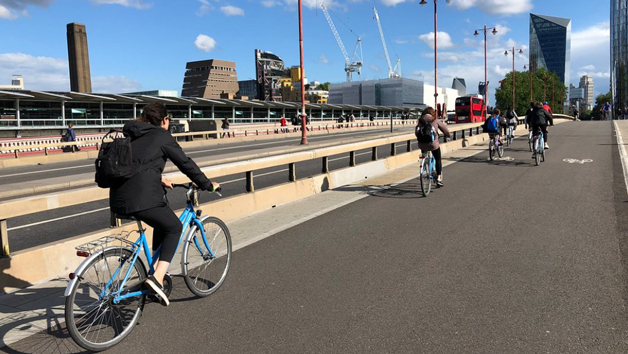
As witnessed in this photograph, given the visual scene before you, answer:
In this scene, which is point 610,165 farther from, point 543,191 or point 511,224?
point 511,224

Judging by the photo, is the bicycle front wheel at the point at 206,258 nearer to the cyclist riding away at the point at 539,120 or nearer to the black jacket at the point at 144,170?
the black jacket at the point at 144,170

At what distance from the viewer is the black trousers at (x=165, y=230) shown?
386 centimetres

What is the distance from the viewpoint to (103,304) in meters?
3.60

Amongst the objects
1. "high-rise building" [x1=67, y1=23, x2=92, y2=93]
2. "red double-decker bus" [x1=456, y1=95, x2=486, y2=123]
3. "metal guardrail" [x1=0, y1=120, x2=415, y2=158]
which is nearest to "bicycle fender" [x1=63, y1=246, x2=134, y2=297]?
"metal guardrail" [x1=0, y1=120, x2=415, y2=158]

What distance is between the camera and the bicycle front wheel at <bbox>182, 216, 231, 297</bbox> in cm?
444

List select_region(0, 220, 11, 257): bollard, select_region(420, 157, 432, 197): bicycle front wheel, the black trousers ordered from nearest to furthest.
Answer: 1. the black trousers
2. select_region(0, 220, 11, 257): bollard
3. select_region(420, 157, 432, 197): bicycle front wheel

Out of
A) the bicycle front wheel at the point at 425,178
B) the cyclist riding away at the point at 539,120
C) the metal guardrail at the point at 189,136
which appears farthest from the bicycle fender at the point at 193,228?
the metal guardrail at the point at 189,136

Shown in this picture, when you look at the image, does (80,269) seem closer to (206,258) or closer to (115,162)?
(115,162)

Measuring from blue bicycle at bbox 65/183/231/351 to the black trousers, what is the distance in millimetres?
85

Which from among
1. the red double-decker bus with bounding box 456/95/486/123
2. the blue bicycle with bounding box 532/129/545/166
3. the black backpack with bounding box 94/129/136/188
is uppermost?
the red double-decker bus with bounding box 456/95/486/123

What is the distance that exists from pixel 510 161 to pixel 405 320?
1326 centimetres

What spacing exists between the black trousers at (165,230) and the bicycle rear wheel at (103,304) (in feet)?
0.75

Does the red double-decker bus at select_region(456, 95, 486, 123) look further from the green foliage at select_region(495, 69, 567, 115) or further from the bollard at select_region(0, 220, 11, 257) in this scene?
the green foliage at select_region(495, 69, 567, 115)

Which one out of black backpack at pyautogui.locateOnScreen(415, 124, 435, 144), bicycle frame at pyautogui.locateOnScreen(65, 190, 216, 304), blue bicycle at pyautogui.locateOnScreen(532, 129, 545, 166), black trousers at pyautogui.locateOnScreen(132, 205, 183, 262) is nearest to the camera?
bicycle frame at pyautogui.locateOnScreen(65, 190, 216, 304)
